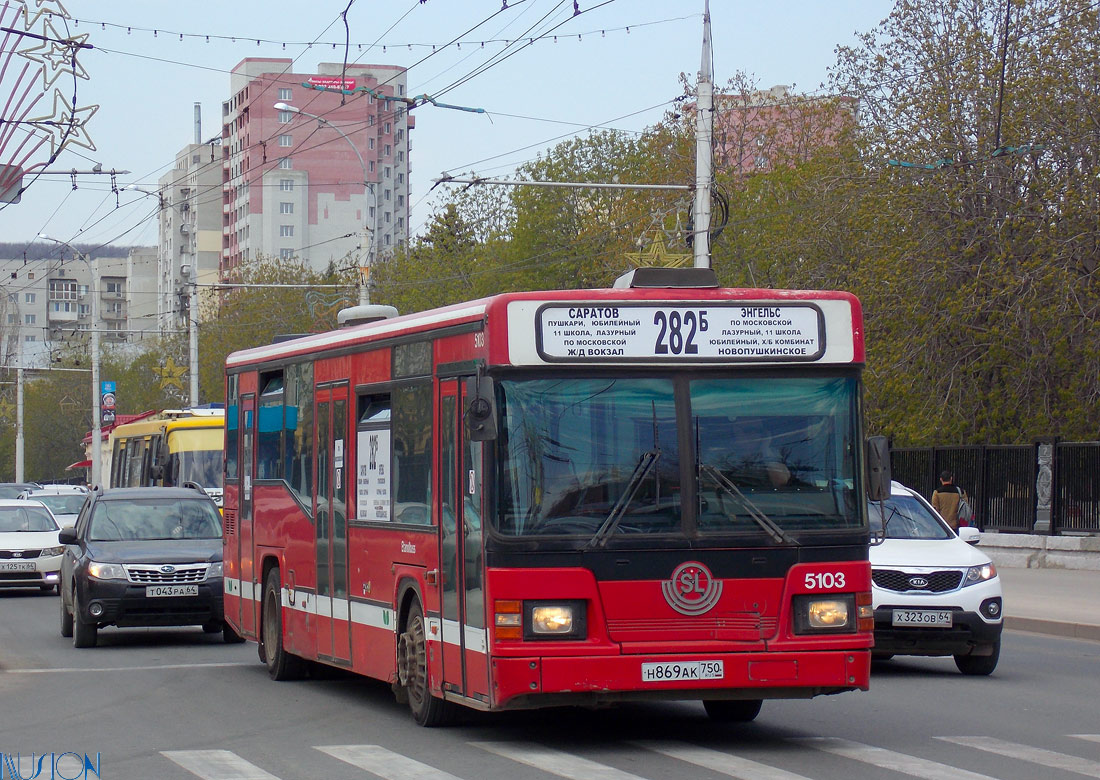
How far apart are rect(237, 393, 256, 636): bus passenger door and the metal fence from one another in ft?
56.4

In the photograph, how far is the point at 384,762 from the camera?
30.7 ft

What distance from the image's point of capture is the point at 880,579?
14398 mm

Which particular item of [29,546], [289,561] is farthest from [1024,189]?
[289,561]

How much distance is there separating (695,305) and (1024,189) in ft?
88.4

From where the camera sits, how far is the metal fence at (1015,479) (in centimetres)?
2962

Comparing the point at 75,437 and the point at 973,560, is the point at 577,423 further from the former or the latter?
the point at 75,437

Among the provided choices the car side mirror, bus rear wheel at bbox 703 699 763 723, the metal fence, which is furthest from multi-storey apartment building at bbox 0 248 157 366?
bus rear wheel at bbox 703 699 763 723

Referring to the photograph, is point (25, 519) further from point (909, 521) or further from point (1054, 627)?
point (909, 521)

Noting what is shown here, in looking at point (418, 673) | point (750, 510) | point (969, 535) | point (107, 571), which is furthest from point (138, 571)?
point (750, 510)

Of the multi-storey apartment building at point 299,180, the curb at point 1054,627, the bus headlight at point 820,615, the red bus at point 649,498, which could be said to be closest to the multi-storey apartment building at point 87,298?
the multi-storey apartment building at point 299,180

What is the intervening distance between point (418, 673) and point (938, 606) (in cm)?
519

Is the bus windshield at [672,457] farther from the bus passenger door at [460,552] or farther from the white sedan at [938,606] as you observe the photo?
the white sedan at [938,606]

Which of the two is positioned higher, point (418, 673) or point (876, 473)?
point (876, 473)

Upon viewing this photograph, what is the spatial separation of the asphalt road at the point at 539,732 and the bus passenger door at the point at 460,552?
1.48 ft
